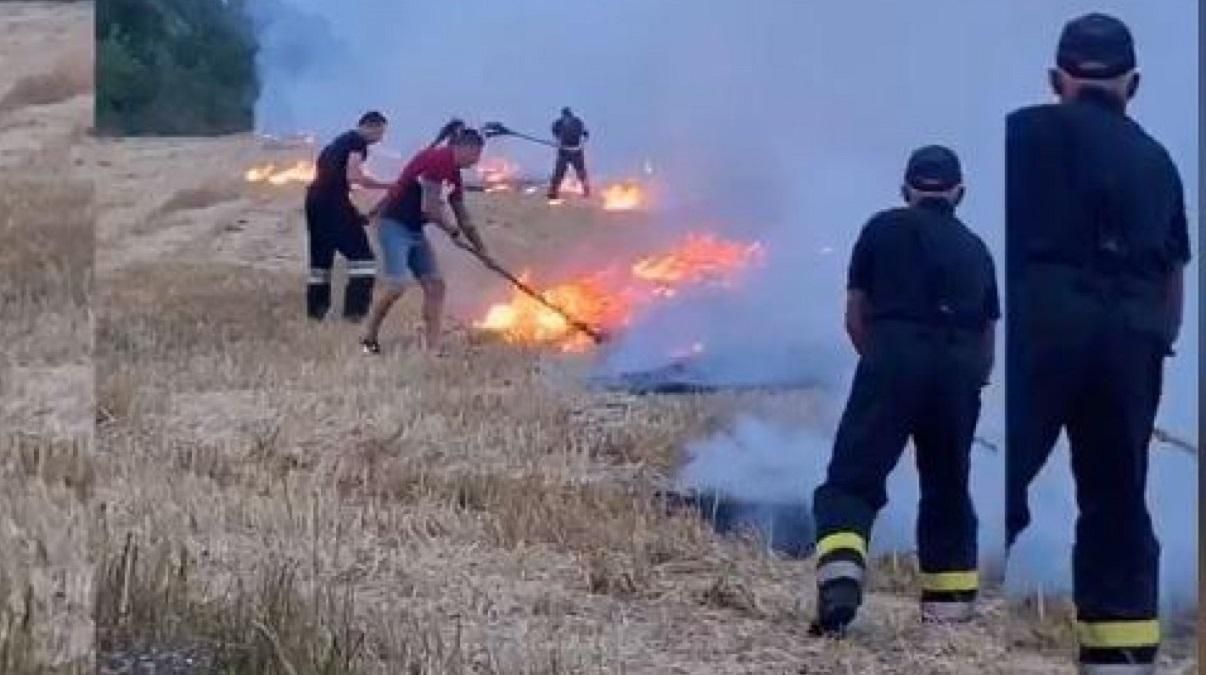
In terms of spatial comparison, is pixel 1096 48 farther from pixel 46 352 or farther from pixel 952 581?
pixel 46 352

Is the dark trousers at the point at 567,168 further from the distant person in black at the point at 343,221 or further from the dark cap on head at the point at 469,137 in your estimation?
the distant person in black at the point at 343,221

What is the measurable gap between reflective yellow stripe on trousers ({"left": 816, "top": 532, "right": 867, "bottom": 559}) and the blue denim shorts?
2.80ft

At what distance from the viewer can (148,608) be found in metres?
3.85

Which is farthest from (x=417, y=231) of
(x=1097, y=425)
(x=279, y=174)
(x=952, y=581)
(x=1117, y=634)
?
(x=1117, y=634)

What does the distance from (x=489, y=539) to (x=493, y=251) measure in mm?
522

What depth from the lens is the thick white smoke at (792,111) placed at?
12.1 ft

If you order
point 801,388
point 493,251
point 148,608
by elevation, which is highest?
point 493,251

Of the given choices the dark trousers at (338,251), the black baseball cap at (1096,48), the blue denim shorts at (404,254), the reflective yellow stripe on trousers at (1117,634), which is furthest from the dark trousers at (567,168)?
→ the reflective yellow stripe on trousers at (1117,634)

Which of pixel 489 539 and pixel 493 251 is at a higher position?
pixel 493 251

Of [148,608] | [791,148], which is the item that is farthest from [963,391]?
[148,608]

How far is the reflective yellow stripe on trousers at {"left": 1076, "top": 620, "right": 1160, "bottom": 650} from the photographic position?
3727mm

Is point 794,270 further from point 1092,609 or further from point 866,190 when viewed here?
point 1092,609

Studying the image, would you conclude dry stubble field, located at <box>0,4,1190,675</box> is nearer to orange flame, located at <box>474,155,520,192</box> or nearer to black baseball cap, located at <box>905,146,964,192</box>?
orange flame, located at <box>474,155,520,192</box>

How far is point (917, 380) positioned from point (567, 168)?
2.40 ft
